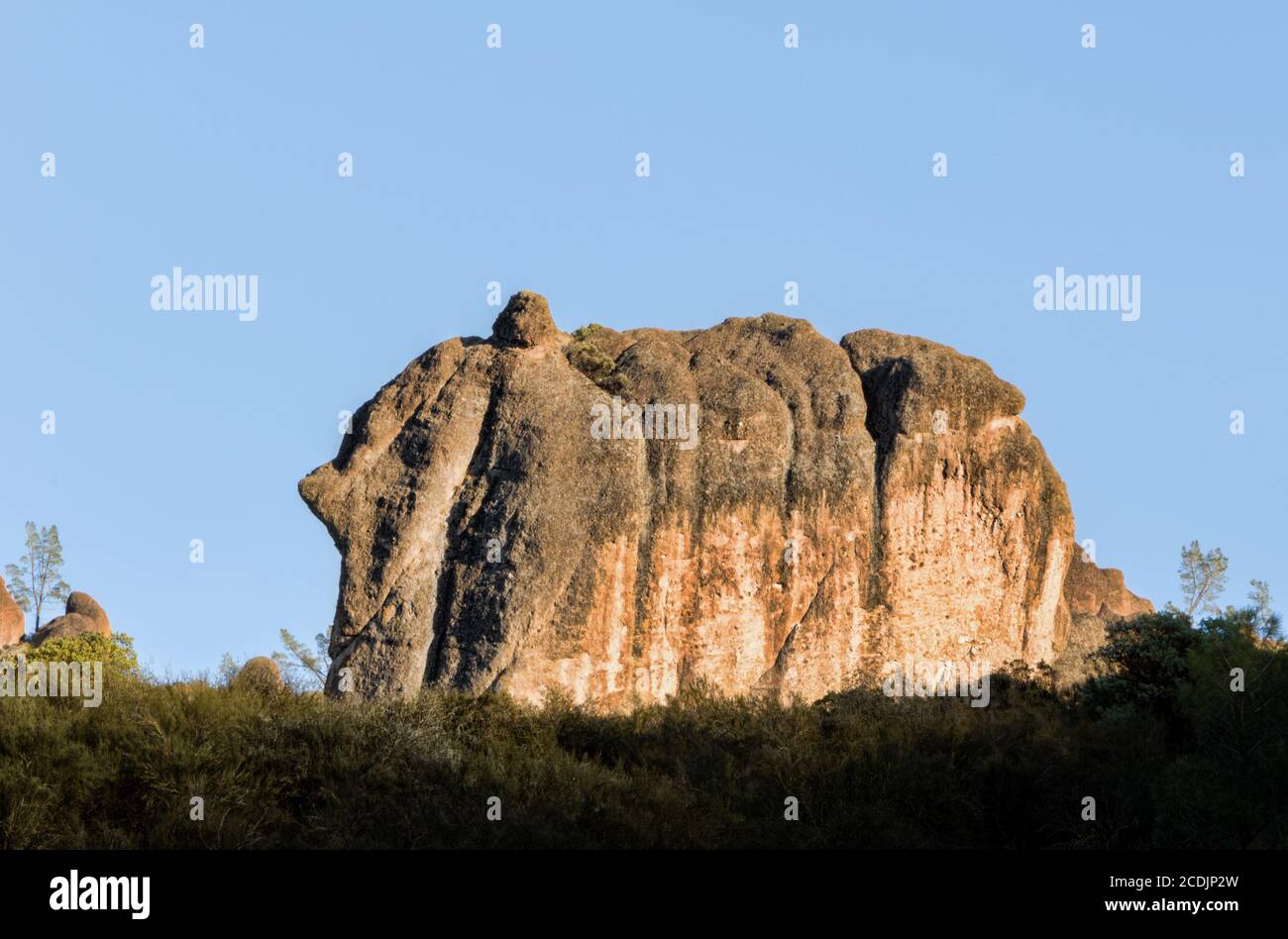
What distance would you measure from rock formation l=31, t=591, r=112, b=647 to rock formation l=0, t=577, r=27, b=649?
185cm

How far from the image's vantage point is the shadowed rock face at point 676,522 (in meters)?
40.2

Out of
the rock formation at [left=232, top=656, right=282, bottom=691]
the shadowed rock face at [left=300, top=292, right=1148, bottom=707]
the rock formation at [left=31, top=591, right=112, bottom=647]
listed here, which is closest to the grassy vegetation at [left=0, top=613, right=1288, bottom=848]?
the rock formation at [left=232, top=656, right=282, bottom=691]

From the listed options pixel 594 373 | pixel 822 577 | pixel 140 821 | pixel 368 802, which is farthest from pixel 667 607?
pixel 140 821

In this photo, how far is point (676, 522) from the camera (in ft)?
136

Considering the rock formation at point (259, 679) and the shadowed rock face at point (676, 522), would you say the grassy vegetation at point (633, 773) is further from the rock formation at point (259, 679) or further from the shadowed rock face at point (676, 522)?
the shadowed rock face at point (676, 522)

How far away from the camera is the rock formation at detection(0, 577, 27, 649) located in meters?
82.1

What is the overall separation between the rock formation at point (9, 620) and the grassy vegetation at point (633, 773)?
5268 cm

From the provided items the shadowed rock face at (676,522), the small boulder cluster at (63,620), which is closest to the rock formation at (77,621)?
the small boulder cluster at (63,620)

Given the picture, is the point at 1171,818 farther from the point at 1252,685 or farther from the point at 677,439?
the point at 677,439

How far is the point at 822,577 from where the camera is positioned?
41875 millimetres

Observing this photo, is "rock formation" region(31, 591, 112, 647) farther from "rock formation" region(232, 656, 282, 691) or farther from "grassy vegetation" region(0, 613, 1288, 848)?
"grassy vegetation" region(0, 613, 1288, 848)

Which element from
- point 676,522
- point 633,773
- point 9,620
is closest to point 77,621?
point 9,620
